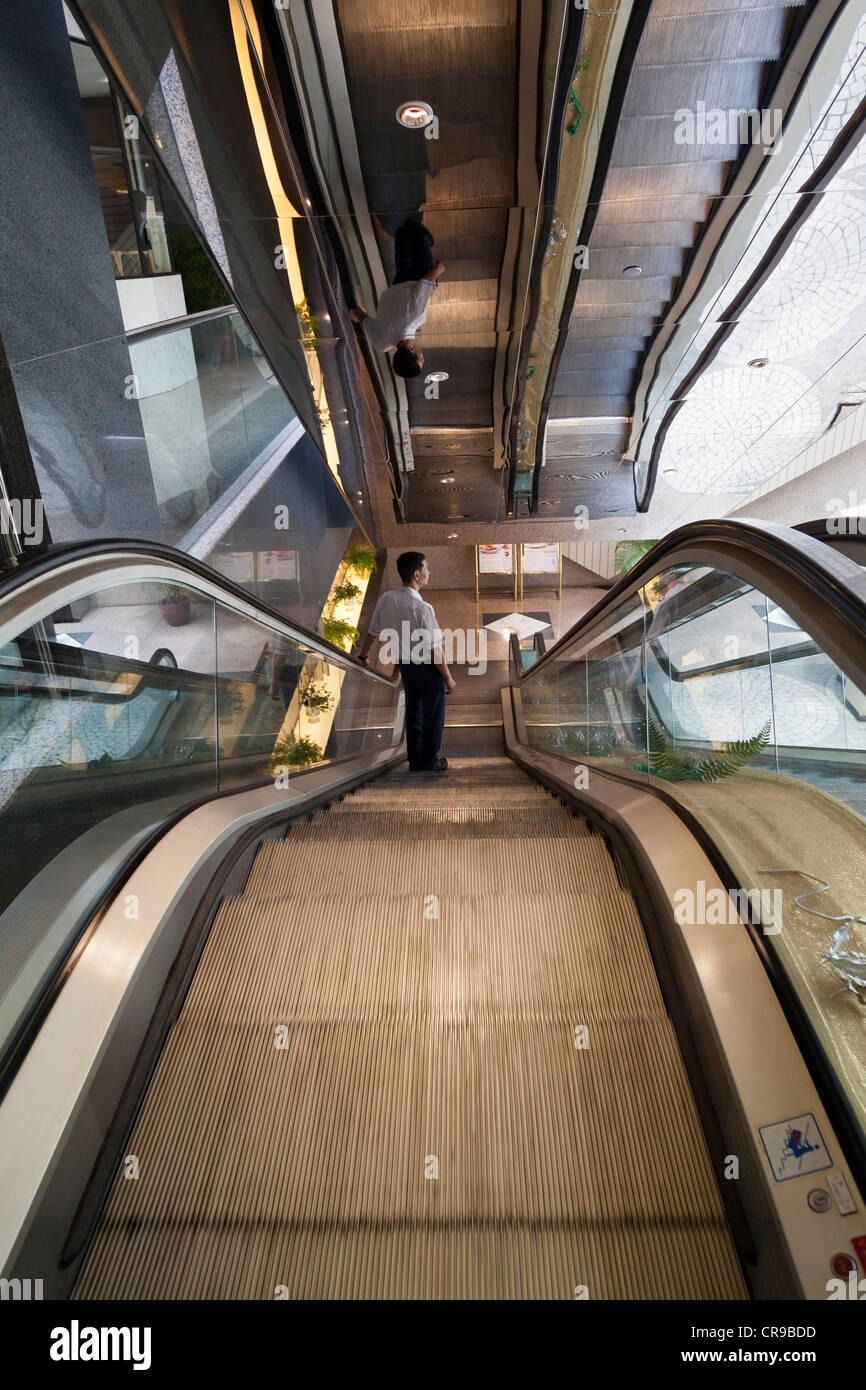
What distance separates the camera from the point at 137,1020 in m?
1.51

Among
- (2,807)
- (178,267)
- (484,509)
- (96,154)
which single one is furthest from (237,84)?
(484,509)

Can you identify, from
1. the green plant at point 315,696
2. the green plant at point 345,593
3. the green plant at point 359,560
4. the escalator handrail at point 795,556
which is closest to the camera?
the escalator handrail at point 795,556

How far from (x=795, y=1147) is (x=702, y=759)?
1.26 m

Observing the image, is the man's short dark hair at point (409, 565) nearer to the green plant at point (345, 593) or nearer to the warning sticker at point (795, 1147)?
the warning sticker at point (795, 1147)

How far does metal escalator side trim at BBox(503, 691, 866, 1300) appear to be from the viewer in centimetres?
109

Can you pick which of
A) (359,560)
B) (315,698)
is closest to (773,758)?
(315,698)

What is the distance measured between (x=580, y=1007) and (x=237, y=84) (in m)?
5.34

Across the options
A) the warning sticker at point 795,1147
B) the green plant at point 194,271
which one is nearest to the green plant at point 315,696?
the green plant at point 194,271

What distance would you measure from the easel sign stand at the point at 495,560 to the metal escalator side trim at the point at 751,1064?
50.8ft

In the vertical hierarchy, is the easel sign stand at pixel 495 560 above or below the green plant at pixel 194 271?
above

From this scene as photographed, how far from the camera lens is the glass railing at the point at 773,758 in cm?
132

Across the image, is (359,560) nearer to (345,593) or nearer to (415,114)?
(345,593)

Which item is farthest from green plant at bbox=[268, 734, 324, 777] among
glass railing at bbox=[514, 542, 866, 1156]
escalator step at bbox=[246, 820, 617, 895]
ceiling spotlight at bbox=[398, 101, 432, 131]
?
ceiling spotlight at bbox=[398, 101, 432, 131]

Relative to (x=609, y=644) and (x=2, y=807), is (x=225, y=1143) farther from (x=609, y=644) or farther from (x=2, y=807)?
(x=609, y=644)
